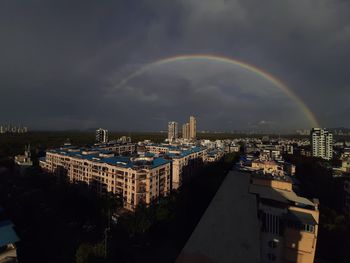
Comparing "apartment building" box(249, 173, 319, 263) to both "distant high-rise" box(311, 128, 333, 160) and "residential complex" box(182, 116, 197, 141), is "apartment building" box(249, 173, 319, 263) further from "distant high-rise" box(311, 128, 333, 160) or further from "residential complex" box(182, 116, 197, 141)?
"residential complex" box(182, 116, 197, 141)

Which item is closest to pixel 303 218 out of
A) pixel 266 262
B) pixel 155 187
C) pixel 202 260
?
pixel 266 262

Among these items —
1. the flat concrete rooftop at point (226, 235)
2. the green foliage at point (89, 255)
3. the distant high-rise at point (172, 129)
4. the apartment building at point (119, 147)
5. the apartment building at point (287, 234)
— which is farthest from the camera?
the distant high-rise at point (172, 129)

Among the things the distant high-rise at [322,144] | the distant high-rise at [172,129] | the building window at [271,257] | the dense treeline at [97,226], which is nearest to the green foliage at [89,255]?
the dense treeline at [97,226]

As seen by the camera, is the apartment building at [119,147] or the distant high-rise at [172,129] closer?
the apartment building at [119,147]

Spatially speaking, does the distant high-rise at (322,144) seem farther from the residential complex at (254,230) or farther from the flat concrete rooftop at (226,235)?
the flat concrete rooftop at (226,235)

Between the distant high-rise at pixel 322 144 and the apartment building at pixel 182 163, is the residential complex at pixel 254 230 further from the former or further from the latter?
the distant high-rise at pixel 322 144

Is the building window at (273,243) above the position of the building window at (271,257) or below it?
above

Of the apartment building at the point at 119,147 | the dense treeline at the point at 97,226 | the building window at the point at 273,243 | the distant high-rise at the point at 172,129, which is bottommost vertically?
the dense treeline at the point at 97,226

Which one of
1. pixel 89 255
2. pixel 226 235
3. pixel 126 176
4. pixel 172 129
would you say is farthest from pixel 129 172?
pixel 172 129

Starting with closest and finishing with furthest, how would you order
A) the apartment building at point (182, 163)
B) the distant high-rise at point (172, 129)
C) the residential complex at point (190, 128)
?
the apartment building at point (182, 163) < the distant high-rise at point (172, 129) < the residential complex at point (190, 128)
